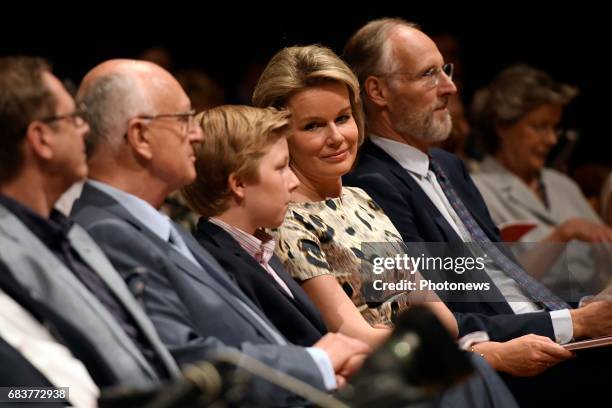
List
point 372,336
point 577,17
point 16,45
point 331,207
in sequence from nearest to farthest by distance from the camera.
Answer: point 372,336 < point 331,207 < point 16,45 < point 577,17

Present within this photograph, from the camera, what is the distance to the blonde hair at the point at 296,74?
3.53m

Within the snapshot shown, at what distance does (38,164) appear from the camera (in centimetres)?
254

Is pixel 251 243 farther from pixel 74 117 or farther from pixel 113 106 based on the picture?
pixel 74 117

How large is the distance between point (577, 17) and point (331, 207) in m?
3.77

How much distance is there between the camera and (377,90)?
4098mm

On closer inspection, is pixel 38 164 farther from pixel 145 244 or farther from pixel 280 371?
pixel 280 371

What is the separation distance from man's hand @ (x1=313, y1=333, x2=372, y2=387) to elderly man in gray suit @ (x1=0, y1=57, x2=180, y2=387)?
0.40 m

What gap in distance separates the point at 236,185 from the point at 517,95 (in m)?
2.74

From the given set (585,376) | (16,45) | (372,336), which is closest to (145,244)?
(372,336)

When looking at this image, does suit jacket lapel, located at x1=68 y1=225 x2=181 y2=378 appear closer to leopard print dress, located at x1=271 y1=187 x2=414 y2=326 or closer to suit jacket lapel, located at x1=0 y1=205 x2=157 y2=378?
suit jacket lapel, located at x1=0 y1=205 x2=157 y2=378

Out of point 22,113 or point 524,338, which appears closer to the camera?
point 22,113

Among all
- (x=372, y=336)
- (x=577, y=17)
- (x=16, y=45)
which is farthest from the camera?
(x=577, y=17)

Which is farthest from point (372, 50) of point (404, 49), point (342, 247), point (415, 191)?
point (342, 247)

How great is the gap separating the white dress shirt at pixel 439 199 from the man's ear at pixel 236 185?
101cm
